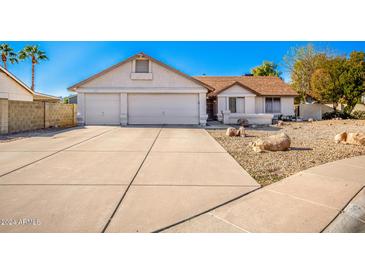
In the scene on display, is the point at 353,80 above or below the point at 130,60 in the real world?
below

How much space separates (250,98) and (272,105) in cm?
336

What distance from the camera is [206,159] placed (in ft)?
19.4

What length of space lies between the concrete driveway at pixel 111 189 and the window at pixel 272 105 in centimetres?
1793

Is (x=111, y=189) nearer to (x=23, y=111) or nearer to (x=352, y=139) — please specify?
(x=352, y=139)

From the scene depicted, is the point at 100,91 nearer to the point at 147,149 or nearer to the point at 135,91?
the point at 135,91

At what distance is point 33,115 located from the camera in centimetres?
1336

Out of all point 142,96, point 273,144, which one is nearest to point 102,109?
point 142,96

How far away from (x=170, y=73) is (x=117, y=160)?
12485 mm

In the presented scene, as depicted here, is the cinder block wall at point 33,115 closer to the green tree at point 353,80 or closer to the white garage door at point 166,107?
the white garage door at point 166,107

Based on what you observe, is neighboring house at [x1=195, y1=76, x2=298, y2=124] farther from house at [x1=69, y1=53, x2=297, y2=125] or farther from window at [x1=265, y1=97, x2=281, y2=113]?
house at [x1=69, y1=53, x2=297, y2=125]

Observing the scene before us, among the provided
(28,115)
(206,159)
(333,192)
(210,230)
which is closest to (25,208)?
(210,230)

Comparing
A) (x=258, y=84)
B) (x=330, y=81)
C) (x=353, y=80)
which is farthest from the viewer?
(x=258, y=84)

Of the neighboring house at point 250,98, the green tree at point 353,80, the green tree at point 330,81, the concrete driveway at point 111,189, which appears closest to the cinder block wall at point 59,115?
the concrete driveway at point 111,189

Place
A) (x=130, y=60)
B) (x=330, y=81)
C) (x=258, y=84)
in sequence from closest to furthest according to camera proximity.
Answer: (x=130, y=60) < (x=330, y=81) < (x=258, y=84)
